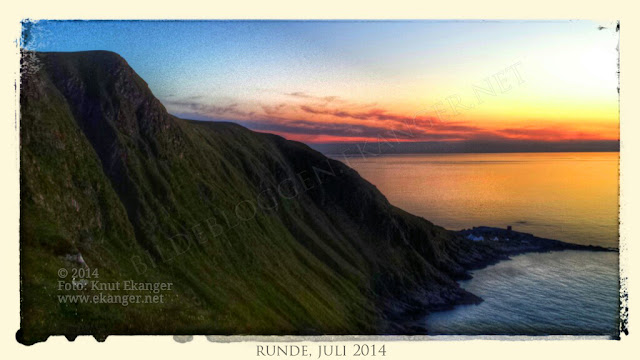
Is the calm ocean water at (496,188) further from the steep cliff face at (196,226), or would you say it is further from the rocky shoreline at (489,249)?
the steep cliff face at (196,226)

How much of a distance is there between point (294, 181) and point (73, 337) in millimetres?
24150


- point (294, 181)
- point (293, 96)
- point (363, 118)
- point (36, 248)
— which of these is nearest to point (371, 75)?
point (363, 118)

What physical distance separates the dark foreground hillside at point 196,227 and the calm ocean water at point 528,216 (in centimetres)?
315

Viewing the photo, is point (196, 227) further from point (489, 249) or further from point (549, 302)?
point (489, 249)

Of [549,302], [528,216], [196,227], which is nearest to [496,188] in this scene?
[528,216]

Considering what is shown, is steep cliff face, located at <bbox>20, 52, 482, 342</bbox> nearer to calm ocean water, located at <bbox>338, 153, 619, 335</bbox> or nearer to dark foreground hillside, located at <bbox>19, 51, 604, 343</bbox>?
dark foreground hillside, located at <bbox>19, 51, 604, 343</bbox>

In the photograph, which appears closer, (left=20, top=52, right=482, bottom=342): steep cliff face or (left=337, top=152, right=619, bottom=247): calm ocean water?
(left=20, top=52, right=482, bottom=342): steep cliff face

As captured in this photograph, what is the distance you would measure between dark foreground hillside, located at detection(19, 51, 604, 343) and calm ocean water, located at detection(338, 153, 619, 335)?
10.3ft

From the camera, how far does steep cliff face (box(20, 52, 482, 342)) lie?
3169 centimetres

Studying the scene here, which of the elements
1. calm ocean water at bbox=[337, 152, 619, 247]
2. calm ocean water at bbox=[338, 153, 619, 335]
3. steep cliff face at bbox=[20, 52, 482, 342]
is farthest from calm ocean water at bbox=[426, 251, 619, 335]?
steep cliff face at bbox=[20, 52, 482, 342]

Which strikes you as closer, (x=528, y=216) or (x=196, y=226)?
(x=196, y=226)

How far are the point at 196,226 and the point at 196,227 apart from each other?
143mm

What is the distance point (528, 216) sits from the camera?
3881cm

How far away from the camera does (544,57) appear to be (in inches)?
1347
